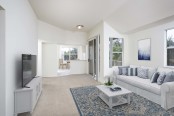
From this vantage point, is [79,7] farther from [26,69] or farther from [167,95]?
[167,95]

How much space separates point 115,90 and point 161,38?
8.56ft

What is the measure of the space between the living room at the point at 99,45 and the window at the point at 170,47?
0.03 metres

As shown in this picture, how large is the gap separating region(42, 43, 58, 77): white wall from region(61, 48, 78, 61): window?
4.15m

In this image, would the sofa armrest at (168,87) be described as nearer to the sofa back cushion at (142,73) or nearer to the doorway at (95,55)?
the sofa back cushion at (142,73)

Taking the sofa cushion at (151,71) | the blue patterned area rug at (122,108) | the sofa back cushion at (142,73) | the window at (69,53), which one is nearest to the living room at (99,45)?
the blue patterned area rug at (122,108)

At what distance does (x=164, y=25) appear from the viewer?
3750 mm

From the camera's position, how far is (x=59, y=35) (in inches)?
258

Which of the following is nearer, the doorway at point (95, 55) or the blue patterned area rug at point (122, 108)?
the blue patterned area rug at point (122, 108)

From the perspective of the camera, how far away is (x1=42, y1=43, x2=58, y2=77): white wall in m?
6.36

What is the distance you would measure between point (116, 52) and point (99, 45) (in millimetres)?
892

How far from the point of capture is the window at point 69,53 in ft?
34.9

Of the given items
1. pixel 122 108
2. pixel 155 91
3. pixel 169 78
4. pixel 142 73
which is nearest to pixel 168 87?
pixel 155 91

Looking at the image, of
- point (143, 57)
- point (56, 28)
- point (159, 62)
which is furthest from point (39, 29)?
point (159, 62)

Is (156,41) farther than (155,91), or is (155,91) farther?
(156,41)
